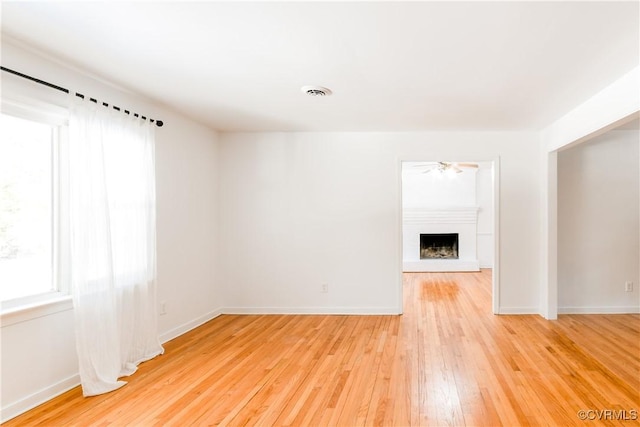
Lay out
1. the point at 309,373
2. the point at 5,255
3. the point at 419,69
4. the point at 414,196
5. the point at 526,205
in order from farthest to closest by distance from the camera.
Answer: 1. the point at 414,196
2. the point at 526,205
3. the point at 309,373
4. the point at 419,69
5. the point at 5,255

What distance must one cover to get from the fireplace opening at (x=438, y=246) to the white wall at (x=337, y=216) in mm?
4033

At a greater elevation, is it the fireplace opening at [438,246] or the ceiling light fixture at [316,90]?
the ceiling light fixture at [316,90]

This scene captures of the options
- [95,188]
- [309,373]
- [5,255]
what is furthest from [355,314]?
[5,255]

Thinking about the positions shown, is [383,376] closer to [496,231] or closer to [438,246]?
[496,231]

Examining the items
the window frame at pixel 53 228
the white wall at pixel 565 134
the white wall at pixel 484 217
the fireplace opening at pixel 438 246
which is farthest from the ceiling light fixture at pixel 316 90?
the white wall at pixel 484 217

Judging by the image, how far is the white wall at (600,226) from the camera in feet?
15.8

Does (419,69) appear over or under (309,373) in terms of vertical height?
over

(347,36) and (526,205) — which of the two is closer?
(347,36)

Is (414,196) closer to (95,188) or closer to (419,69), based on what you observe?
(419,69)

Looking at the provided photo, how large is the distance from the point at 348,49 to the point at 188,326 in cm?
350

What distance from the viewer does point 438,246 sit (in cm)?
884

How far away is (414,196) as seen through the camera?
8.82 m

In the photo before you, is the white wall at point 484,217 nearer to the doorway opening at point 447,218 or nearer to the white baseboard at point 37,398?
Result: the doorway opening at point 447,218

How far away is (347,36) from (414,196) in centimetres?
697
